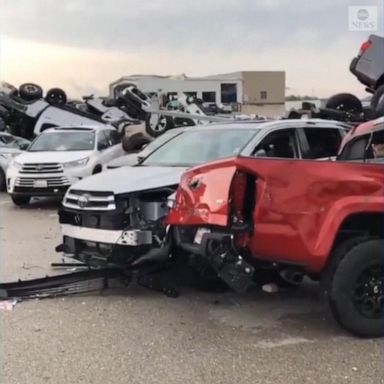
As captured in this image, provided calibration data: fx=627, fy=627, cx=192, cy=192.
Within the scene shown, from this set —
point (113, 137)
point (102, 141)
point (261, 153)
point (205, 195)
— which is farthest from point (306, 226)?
point (113, 137)

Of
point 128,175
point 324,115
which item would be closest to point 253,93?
point 324,115

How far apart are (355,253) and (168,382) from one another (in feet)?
5.45

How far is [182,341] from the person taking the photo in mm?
4742

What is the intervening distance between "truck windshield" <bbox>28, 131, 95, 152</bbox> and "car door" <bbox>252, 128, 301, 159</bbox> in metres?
7.40

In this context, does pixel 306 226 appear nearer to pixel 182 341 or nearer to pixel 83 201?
pixel 182 341

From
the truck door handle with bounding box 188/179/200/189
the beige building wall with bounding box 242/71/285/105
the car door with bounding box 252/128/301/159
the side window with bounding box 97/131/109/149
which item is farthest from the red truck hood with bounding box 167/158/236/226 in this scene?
the beige building wall with bounding box 242/71/285/105

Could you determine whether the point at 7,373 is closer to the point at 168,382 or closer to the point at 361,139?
the point at 168,382

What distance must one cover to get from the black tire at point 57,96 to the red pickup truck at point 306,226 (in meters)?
18.9

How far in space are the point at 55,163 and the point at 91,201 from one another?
6.99 metres

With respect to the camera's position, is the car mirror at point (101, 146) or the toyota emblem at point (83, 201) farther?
the car mirror at point (101, 146)

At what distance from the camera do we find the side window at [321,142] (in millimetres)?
7762

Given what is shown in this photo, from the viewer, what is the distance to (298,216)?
456cm

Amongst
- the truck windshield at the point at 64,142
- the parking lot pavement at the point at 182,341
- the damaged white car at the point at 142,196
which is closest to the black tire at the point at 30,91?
the truck windshield at the point at 64,142

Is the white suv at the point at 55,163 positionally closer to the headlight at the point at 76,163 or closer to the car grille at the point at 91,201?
the headlight at the point at 76,163
